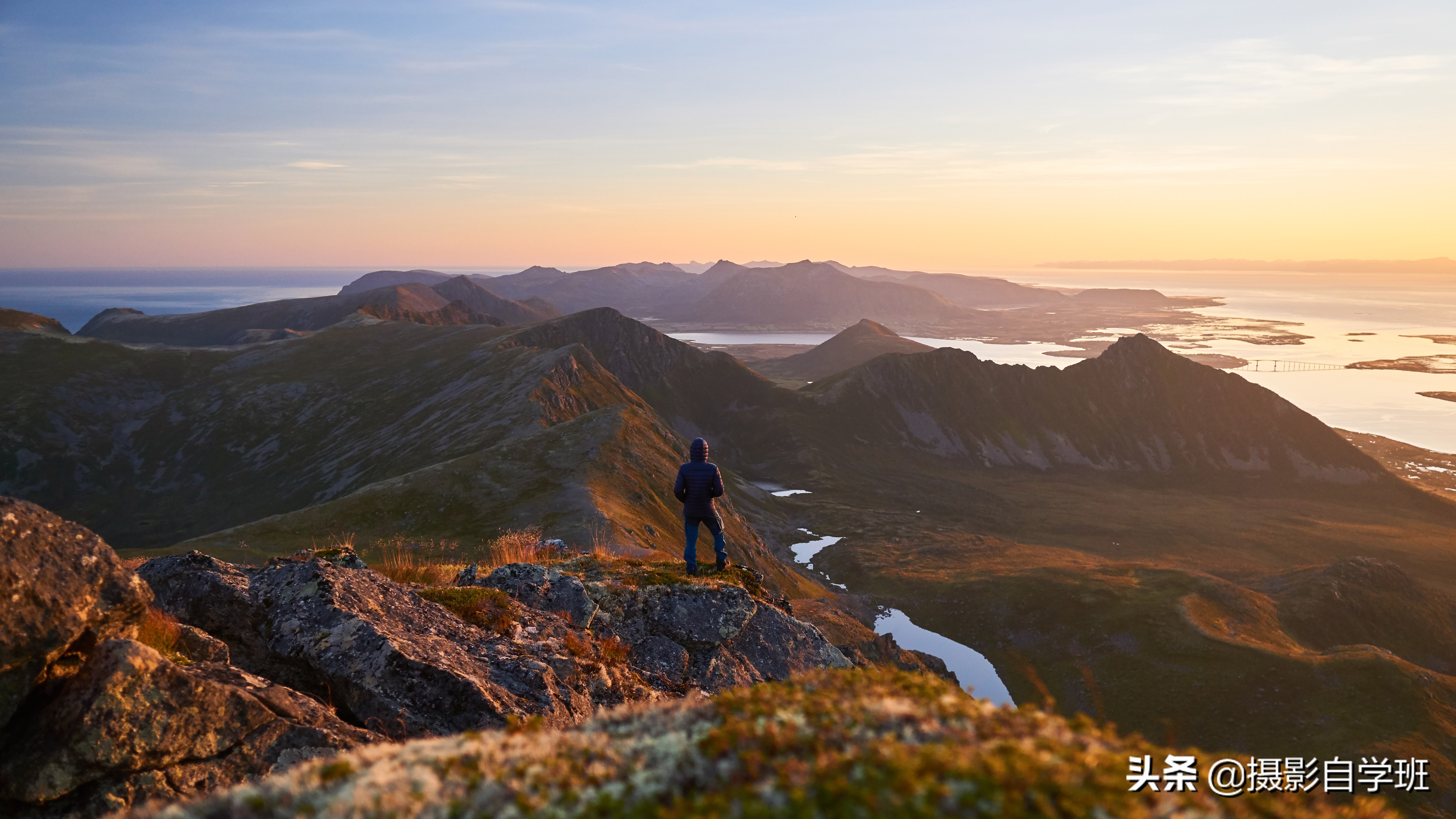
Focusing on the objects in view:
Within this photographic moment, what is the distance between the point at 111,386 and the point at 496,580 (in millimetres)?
162283

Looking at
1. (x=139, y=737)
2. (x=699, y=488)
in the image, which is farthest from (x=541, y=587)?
(x=139, y=737)

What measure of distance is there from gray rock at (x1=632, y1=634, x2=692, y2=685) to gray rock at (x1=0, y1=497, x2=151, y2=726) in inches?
362

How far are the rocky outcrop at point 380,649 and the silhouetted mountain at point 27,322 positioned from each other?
20838 centimetres

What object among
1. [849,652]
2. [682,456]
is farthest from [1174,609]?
[849,652]

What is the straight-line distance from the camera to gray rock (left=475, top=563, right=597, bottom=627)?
629 inches

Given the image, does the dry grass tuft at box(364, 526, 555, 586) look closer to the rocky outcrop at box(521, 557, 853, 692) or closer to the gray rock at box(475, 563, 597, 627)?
the gray rock at box(475, 563, 597, 627)

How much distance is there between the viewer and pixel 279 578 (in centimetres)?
1258

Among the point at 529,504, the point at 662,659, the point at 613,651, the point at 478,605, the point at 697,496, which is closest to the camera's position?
the point at 478,605

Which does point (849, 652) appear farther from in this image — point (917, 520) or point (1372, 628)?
point (917, 520)

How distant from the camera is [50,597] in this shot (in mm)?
8172

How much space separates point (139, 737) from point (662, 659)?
9.66 m

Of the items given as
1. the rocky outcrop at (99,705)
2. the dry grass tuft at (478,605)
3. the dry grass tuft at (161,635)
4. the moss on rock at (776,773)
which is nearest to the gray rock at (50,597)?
the rocky outcrop at (99,705)

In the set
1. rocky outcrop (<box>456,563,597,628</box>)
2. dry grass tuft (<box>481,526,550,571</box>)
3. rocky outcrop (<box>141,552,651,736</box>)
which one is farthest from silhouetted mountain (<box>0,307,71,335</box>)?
rocky outcrop (<box>141,552,651,736</box>)

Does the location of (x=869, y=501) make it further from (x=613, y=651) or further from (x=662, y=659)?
(x=613, y=651)
